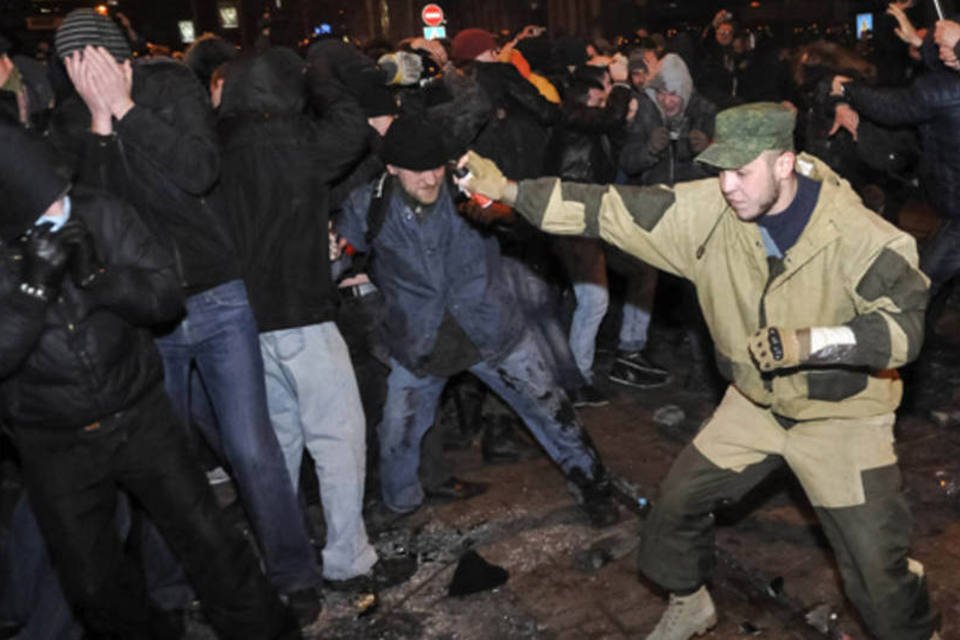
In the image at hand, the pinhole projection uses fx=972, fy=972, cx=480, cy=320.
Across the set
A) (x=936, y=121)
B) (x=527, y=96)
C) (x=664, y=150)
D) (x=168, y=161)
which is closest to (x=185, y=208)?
(x=168, y=161)

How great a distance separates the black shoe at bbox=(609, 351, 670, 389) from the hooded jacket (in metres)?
1.33

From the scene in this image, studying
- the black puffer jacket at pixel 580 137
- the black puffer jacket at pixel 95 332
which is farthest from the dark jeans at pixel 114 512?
the black puffer jacket at pixel 580 137

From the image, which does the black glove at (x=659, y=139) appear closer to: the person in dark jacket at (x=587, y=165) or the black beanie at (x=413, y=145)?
the person in dark jacket at (x=587, y=165)

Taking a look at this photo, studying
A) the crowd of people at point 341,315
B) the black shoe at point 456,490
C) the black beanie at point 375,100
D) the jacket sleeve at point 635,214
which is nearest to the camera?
the crowd of people at point 341,315

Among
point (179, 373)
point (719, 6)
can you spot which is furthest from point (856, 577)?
point (719, 6)

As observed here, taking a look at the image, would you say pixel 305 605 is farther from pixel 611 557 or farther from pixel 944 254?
pixel 944 254

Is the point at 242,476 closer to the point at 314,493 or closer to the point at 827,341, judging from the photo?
the point at 314,493

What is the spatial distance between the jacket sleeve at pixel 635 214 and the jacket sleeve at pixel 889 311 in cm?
69

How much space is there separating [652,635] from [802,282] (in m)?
1.71

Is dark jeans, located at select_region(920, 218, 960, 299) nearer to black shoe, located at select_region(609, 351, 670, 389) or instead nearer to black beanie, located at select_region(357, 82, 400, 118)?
black shoe, located at select_region(609, 351, 670, 389)

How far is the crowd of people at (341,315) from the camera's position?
11.2ft

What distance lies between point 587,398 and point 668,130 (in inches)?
79.3

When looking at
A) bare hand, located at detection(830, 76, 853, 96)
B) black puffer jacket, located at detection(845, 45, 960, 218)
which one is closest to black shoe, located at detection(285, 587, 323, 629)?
black puffer jacket, located at detection(845, 45, 960, 218)

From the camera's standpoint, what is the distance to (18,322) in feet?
10.7
